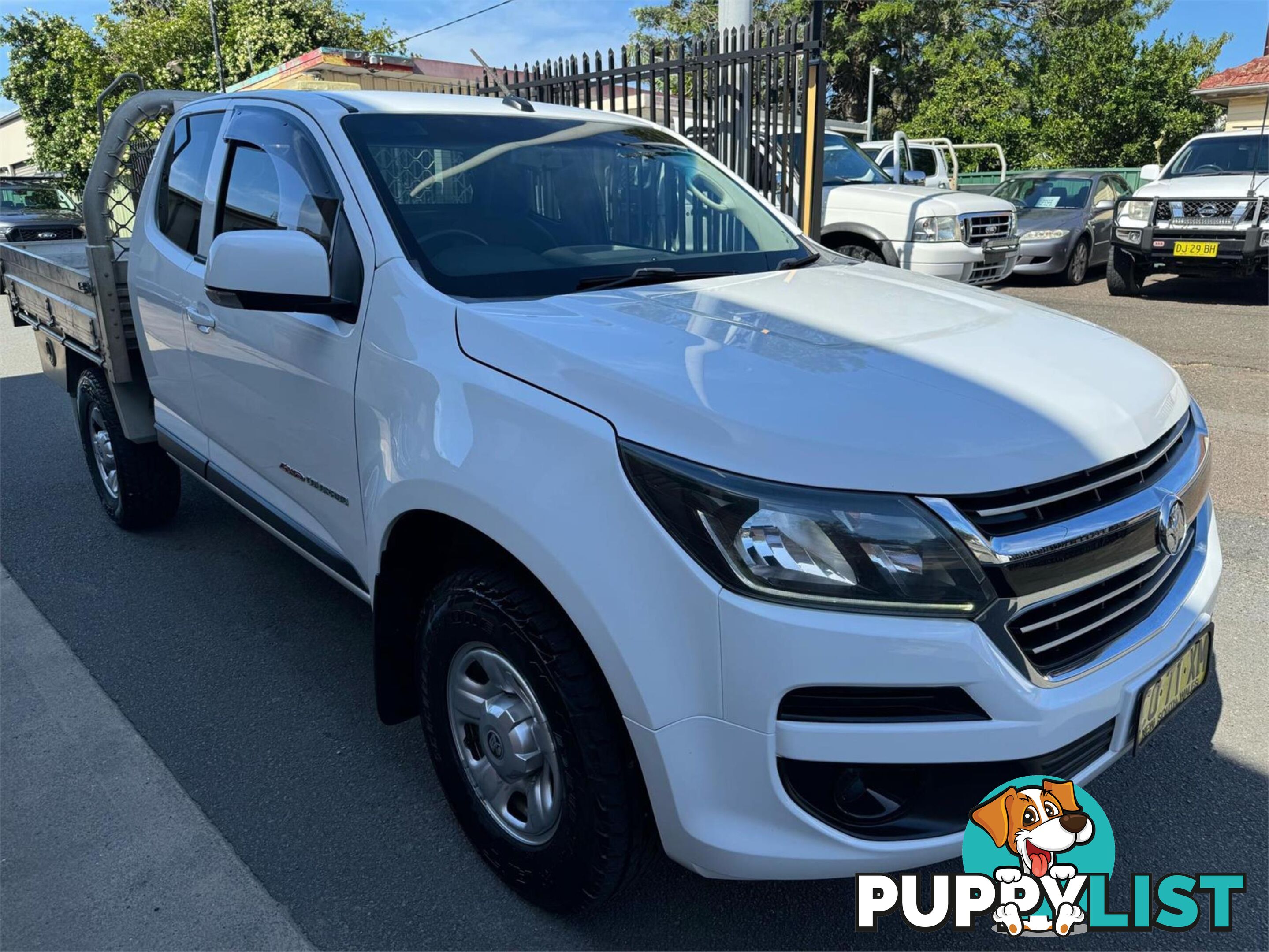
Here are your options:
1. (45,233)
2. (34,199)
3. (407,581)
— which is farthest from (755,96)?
(34,199)

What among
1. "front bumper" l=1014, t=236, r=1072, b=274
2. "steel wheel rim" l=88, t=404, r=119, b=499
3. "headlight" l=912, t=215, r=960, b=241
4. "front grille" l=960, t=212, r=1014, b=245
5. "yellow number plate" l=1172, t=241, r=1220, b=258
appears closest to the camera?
"steel wheel rim" l=88, t=404, r=119, b=499

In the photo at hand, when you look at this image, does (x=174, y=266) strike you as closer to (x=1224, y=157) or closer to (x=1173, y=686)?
(x=1173, y=686)

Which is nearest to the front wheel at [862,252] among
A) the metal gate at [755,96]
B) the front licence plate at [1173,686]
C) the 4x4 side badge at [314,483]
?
the metal gate at [755,96]

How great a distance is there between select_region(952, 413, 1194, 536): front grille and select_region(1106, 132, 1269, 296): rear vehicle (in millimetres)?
10125

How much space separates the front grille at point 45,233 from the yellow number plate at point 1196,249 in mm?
14778

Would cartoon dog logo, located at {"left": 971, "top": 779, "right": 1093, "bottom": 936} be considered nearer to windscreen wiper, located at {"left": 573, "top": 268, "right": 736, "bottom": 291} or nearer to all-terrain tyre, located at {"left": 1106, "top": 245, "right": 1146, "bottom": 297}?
windscreen wiper, located at {"left": 573, "top": 268, "right": 736, "bottom": 291}

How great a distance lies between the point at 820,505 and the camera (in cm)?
166

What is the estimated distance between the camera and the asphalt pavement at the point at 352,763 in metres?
2.25

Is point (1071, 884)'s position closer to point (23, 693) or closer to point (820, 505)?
point (820, 505)

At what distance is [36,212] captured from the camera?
15.9 meters

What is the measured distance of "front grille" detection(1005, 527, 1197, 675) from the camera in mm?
1734

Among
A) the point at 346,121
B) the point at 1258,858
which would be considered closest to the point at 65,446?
the point at 346,121

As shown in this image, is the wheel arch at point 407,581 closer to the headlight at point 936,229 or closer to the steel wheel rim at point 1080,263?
the headlight at point 936,229

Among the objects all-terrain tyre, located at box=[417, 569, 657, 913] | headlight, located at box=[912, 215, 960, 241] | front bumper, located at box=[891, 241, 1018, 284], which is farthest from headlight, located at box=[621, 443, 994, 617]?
headlight, located at box=[912, 215, 960, 241]
